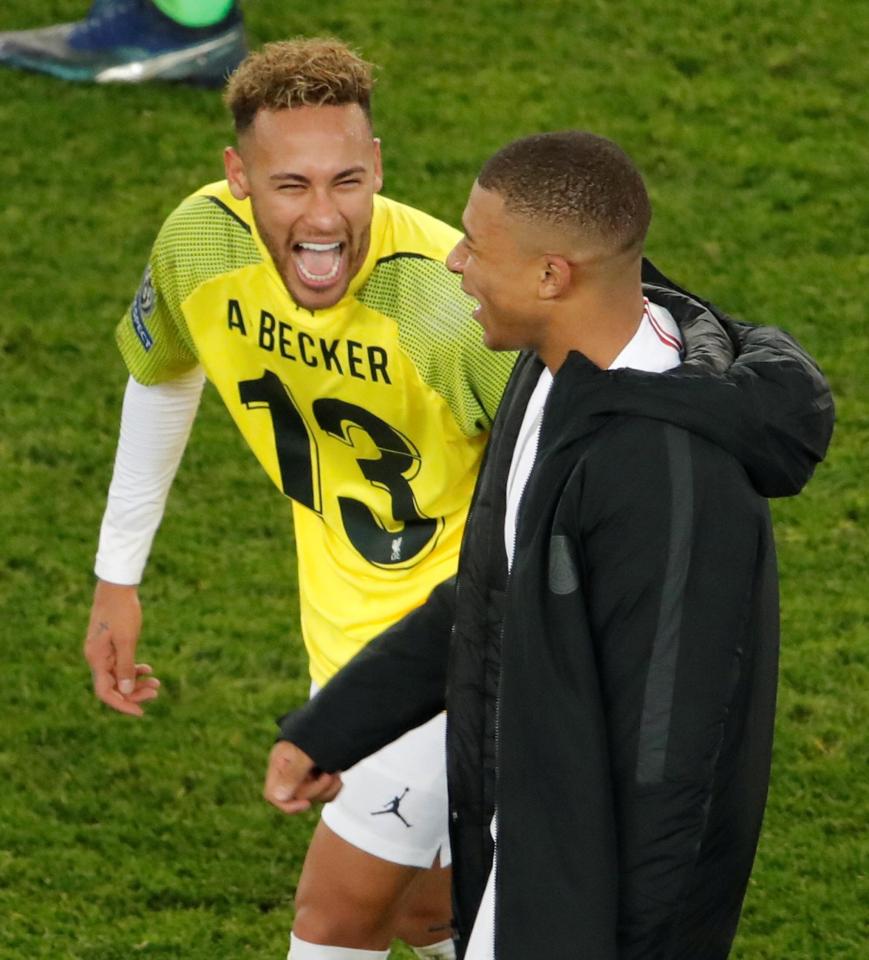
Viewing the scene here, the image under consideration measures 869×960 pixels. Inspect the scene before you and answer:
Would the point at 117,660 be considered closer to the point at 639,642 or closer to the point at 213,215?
the point at 213,215

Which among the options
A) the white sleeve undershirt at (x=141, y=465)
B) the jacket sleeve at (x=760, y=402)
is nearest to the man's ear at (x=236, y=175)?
the white sleeve undershirt at (x=141, y=465)

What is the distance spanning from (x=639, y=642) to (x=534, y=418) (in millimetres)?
521

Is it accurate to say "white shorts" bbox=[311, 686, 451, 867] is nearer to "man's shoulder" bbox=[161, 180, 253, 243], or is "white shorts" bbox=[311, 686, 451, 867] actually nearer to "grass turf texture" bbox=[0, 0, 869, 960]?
"grass turf texture" bbox=[0, 0, 869, 960]

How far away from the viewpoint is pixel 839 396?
23.9 ft

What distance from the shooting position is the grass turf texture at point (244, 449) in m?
5.12

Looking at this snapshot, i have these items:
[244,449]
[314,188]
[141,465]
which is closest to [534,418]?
[314,188]

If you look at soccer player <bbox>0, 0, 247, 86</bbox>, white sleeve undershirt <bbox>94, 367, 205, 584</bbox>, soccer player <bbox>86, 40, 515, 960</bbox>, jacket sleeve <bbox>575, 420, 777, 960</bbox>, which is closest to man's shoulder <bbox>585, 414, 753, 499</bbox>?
jacket sleeve <bbox>575, 420, 777, 960</bbox>

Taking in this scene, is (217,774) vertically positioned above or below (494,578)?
below

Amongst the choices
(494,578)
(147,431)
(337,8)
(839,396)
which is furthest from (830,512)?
(337,8)

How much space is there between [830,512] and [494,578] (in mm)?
3699

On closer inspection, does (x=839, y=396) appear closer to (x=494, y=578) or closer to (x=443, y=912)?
(x=443, y=912)

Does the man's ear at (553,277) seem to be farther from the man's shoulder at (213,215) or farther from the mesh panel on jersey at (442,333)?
the man's shoulder at (213,215)

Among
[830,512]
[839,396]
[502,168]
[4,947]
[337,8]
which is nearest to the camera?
[502,168]

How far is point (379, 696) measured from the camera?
3.57 metres
